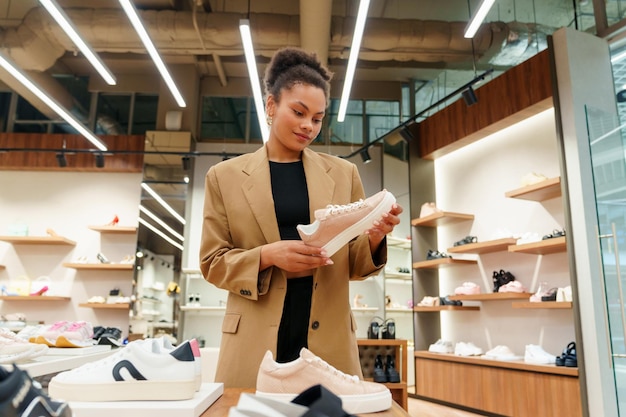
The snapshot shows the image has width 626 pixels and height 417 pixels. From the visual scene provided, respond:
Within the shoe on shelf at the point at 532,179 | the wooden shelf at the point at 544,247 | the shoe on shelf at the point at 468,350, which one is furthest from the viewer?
the shoe on shelf at the point at 468,350

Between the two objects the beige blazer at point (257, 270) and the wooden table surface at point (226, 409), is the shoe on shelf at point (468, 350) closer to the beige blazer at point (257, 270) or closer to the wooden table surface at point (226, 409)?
the beige blazer at point (257, 270)

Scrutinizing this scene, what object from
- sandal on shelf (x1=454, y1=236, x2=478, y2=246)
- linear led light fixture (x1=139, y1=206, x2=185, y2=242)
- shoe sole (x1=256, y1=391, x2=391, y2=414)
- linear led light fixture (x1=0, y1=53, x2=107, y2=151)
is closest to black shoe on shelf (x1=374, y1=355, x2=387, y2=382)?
sandal on shelf (x1=454, y1=236, x2=478, y2=246)

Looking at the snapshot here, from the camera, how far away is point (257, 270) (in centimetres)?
119

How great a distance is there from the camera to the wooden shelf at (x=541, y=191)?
508cm

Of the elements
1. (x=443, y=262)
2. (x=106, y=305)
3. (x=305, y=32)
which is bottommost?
(x=106, y=305)

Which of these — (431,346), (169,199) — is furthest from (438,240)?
(169,199)

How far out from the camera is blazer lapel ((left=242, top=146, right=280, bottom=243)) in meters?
1.34

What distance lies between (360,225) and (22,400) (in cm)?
78

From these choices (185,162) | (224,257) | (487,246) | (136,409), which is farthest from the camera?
(185,162)

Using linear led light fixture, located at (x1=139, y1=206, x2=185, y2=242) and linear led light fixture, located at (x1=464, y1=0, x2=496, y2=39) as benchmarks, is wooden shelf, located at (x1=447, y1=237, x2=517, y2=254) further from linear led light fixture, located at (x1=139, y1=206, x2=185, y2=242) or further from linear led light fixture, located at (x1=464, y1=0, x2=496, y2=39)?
linear led light fixture, located at (x1=139, y1=206, x2=185, y2=242)

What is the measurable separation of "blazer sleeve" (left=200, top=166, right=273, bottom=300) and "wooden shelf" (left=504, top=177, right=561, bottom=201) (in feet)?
14.8

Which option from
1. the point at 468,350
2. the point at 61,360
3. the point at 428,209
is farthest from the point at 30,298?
the point at 61,360

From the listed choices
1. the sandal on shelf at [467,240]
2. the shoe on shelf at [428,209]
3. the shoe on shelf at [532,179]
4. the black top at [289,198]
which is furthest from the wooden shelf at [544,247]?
the black top at [289,198]

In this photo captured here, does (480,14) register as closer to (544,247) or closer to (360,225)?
(544,247)
